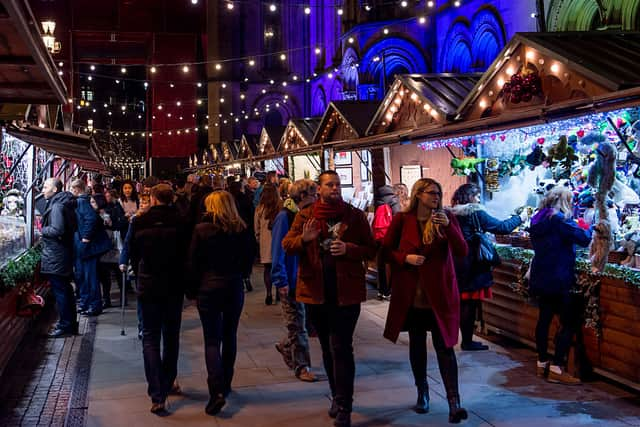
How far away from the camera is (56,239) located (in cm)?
874

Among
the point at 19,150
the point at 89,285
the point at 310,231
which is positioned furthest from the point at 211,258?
the point at 19,150

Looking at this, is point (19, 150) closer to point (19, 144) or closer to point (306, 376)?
point (19, 144)

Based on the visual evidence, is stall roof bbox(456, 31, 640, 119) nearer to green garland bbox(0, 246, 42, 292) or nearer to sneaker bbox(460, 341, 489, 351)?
sneaker bbox(460, 341, 489, 351)

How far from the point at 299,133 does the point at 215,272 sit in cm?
1195

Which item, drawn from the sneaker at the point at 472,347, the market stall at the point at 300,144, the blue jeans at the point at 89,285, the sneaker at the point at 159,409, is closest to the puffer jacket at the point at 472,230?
the sneaker at the point at 472,347

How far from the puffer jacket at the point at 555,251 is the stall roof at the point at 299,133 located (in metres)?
10.5

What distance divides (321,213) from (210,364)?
156 cm

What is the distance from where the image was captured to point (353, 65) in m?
26.7

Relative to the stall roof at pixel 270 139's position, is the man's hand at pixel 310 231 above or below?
below

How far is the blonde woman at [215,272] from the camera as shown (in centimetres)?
571

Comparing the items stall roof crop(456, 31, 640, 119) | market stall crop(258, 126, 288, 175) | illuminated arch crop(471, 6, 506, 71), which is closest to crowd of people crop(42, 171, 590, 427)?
stall roof crop(456, 31, 640, 119)

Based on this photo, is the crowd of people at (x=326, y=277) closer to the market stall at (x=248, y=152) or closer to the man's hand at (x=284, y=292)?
the man's hand at (x=284, y=292)

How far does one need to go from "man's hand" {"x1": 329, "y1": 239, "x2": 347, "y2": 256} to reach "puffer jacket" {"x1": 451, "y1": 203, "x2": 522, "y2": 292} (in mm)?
2561

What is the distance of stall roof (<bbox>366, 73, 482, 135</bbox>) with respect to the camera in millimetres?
10250
